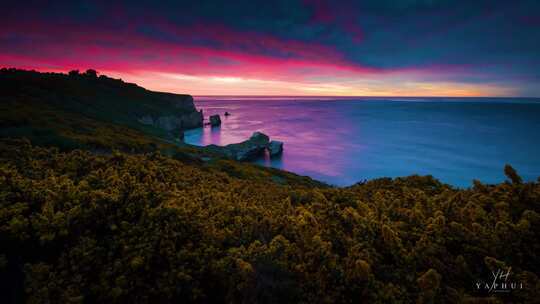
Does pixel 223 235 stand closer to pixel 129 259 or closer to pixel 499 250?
pixel 129 259

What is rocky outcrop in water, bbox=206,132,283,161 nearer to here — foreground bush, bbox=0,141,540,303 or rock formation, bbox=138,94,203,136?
rock formation, bbox=138,94,203,136

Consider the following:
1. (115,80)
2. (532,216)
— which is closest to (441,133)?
(532,216)

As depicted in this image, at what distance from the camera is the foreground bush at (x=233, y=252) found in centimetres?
411

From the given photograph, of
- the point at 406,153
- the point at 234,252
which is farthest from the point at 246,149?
the point at 234,252

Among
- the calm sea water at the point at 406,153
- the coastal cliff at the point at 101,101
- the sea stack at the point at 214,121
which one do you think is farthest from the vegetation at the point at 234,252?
the sea stack at the point at 214,121

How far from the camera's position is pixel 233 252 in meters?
4.81

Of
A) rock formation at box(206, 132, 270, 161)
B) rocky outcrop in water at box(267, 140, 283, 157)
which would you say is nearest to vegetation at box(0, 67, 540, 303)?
rock formation at box(206, 132, 270, 161)

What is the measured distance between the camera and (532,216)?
537 centimetres
